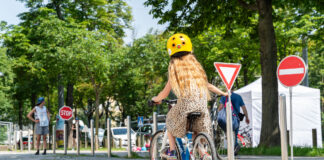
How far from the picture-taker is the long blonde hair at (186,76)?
5.49 m

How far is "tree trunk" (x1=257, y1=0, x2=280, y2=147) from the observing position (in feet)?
42.4

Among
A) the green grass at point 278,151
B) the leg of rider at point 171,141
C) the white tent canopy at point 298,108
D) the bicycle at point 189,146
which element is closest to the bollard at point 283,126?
the bicycle at point 189,146

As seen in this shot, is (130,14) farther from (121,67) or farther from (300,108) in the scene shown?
(300,108)

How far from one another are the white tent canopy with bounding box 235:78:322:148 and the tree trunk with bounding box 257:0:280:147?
6.50 meters

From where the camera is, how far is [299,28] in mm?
25734

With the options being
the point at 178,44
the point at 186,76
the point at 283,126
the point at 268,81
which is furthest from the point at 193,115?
the point at 268,81

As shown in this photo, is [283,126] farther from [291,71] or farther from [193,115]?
[291,71]

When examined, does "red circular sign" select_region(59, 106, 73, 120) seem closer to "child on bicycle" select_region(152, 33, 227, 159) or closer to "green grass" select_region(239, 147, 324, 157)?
"green grass" select_region(239, 147, 324, 157)

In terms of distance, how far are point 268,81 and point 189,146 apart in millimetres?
7877

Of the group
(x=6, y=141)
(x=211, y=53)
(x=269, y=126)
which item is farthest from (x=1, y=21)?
(x=269, y=126)

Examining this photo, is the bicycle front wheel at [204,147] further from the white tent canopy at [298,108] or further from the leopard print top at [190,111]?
the white tent canopy at [298,108]

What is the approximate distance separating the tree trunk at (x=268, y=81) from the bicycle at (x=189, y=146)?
7475 millimetres

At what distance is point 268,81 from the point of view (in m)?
13.0

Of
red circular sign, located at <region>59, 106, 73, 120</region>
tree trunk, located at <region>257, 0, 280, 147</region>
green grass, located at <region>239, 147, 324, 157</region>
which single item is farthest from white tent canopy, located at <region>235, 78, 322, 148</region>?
green grass, located at <region>239, 147, 324, 157</region>
